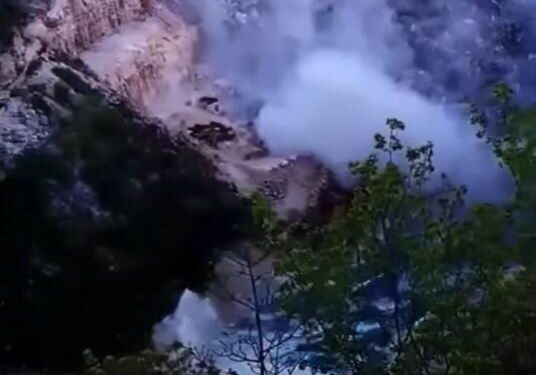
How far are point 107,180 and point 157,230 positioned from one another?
41 cm

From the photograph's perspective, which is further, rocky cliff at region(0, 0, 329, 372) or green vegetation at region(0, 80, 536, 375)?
rocky cliff at region(0, 0, 329, 372)

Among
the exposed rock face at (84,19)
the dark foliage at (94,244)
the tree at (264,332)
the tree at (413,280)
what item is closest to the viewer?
Answer: the tree at (413,280)

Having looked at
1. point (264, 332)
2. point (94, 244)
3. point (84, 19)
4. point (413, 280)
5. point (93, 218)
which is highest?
point (84, 19)

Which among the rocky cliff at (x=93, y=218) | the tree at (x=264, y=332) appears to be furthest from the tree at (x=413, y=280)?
the rocky cliff at (x=93, y=218)

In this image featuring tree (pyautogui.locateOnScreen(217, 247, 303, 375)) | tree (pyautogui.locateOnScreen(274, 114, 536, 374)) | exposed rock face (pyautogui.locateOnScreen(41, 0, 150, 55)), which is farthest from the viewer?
exposed rock face (pyautogui.locateOnScreen(41, 0, 150, 55))

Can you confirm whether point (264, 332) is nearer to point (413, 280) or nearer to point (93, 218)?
point (413, 280)

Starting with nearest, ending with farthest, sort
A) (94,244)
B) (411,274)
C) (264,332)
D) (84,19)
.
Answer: (411,274) → (264,332) → (94,244) → (84,19)

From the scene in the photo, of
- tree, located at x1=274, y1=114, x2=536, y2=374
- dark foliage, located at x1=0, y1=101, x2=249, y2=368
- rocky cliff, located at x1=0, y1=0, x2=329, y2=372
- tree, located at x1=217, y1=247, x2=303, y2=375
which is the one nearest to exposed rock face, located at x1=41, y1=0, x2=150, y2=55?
rocky cliff, located at x1=0, y1=0, x2=329, y2=372

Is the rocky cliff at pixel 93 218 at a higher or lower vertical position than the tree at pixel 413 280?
higher

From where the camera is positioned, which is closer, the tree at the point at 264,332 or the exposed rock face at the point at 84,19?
the tree at the point at 264,332

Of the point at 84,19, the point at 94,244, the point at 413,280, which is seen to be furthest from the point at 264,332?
the point at 84,19

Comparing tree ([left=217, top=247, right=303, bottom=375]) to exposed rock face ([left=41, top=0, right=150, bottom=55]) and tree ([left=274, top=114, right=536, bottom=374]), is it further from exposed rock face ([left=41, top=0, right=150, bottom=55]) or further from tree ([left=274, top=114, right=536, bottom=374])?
exposed rock face ([left=41, top=0, right=150, bottom=55])

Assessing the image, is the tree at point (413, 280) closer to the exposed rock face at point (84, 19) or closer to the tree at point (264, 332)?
the tree at point (264, 332)

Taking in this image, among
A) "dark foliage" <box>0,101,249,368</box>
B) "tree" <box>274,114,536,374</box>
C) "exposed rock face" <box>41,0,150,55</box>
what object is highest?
"exposed rock face" <box>41,0,150,55</box>
